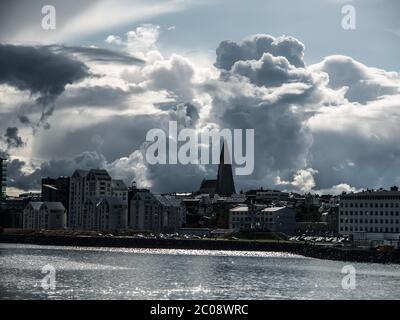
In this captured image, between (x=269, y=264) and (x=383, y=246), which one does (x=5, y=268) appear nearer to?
(x=269, y=264)

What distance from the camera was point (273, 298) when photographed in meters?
85.0

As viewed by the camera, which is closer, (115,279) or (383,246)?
(115,279)

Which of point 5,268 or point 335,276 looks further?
point 5,268

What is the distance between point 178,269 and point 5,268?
1045 inches
